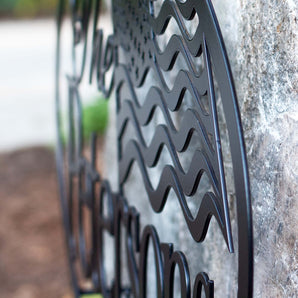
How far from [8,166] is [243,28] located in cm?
301

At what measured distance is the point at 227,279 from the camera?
2.67 feet

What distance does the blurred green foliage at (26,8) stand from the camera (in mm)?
7227

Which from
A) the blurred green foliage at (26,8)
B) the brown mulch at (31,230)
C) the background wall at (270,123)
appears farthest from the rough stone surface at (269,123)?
the blurred green foliage at (26,8)

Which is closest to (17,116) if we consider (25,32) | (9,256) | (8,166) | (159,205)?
(8,166)

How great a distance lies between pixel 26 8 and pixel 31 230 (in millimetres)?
4821

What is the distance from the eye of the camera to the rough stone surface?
0.63m

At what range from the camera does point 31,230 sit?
9.78 feet

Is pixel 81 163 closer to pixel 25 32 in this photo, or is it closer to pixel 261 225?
pixel 261 225

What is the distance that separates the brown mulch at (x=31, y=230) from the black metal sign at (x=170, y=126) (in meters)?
1.46

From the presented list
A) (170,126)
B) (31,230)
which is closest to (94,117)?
(31,230)

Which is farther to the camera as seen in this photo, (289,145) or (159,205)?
(159,205)

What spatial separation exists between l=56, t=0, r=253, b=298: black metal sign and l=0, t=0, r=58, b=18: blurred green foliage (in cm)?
625

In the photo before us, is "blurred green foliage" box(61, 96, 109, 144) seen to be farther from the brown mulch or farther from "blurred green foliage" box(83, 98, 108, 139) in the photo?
Answer: the brown mulch

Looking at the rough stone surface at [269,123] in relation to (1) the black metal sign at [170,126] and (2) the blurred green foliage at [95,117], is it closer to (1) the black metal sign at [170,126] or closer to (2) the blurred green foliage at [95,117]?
(1) the black metal sign at [170,126]
